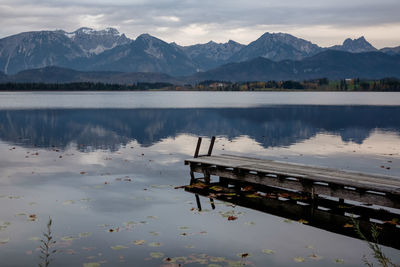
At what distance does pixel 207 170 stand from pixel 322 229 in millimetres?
10463

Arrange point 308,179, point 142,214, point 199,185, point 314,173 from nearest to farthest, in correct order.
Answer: point 142,214
point 308,179
point 314,173
point 199,185

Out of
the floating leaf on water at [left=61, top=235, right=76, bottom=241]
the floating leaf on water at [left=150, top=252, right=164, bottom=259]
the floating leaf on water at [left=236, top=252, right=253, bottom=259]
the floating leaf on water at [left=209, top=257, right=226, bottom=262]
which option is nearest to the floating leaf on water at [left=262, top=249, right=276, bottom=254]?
the floating leaf on water at [left=236, top=252, right=253, bottom=259]

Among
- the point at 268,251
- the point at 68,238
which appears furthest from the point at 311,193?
the point at 68,238

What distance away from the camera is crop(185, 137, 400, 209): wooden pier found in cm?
2017

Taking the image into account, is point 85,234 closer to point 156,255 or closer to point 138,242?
point 138,242

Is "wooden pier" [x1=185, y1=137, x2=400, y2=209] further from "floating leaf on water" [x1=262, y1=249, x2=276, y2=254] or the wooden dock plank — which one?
"floating leaf on water" [x1=262, y1=249, x2=276, y2=254]

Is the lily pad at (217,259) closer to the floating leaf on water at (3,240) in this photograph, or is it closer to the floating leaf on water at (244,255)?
the floating leaf on water at (244,255)

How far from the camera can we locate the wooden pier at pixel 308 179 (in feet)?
66.2

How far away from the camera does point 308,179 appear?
879 inches

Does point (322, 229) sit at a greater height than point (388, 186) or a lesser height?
lesser

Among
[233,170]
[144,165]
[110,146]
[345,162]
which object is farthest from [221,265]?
[110,146]

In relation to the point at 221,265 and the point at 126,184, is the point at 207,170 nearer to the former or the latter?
the point at 126,184

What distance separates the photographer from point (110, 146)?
49562 millimetres

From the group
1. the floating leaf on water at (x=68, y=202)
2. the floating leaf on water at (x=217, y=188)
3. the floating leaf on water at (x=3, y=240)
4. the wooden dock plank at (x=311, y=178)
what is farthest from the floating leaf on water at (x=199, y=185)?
the floating leaf on water at (x=3, y=240)
